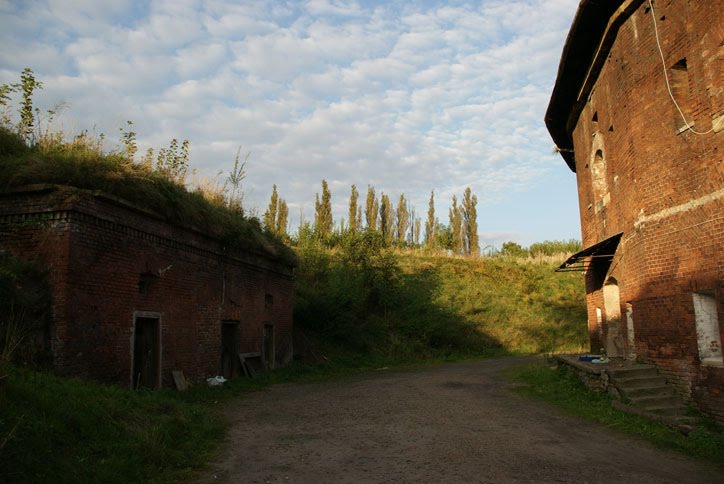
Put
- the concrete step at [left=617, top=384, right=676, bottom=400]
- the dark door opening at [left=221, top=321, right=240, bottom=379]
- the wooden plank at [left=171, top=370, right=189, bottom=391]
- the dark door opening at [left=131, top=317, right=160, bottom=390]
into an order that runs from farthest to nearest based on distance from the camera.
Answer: the dark door opening at [left=221, top=321, right=240, bottom=379], the wooden plank at [left=171, top=370, right=189, bottom=391], the dark door opening at [left=131, top=317, right=160, bottom=390], the concrete step at [left=617, top=384, right=676, bottom=400]

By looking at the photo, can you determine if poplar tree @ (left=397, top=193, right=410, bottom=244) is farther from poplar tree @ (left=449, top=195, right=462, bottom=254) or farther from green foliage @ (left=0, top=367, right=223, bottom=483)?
green foliage @ (left=0, top=367, right=223, bottom=483)

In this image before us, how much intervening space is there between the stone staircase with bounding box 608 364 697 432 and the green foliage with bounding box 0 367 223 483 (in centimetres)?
760

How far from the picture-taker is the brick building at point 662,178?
9.22m

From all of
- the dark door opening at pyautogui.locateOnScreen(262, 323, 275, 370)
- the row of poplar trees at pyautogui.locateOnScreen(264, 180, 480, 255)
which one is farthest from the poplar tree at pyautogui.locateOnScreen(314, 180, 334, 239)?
the dark door opening at pyautogui.locateOnScreen(262, 323, 275, 370)

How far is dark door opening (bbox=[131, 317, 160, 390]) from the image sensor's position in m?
11.3

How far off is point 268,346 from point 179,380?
6.19 meters

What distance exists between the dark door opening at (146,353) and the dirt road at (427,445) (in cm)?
196

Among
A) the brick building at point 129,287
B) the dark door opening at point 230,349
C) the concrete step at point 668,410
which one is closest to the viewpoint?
the brick building at point 129,287

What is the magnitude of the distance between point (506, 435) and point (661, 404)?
11.1 ft

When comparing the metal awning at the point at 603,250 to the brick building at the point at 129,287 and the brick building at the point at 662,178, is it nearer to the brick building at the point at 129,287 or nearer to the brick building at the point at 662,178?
the brick building at the point at 662,178

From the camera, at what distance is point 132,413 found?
7.59m

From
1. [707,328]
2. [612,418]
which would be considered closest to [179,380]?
[612,418]

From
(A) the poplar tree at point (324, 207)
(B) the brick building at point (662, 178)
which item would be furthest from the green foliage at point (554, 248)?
(B) the brick building at point (662, 178)

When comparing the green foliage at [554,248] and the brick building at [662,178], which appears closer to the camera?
the brick building at [662,178]
